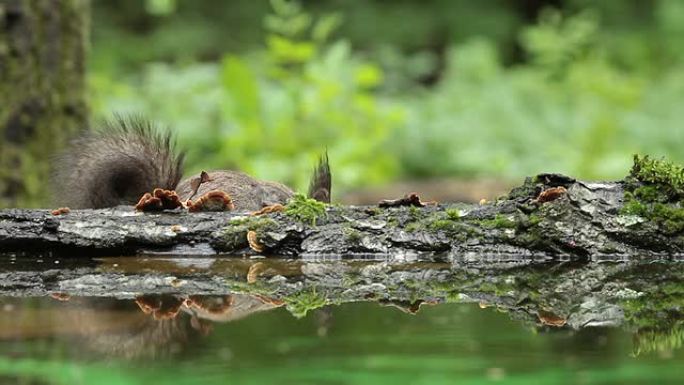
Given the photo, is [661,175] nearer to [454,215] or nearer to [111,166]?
[454,215]

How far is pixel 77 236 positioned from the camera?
130 inches

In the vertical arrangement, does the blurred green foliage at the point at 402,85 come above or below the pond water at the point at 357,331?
above

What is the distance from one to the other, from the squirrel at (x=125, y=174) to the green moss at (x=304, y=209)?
1.73ft

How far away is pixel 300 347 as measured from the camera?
222 cm

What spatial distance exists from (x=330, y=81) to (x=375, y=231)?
12.9 feet

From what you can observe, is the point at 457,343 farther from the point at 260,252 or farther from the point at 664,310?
the point at 260,252

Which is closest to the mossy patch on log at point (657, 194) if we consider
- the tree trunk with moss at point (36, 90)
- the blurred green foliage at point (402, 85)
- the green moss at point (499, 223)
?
the green moss at point (499, 223)

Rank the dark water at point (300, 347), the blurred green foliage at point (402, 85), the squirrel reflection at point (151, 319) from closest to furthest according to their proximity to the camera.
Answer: the dark water at point (300, 347)
the squirrel reflection at point (151, 319)
the blurred green foliage at point (402, 85)

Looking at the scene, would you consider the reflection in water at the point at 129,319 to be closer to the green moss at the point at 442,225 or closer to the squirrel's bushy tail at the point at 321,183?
the green moss at the point at 442,225

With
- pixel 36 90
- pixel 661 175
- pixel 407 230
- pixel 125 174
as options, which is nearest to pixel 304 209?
pixel 407 230

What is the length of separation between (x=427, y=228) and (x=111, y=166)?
1173 millimetres

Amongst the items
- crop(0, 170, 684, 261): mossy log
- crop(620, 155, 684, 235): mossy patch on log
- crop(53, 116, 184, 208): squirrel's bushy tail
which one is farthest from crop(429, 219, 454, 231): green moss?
crop(53, 116, 184, 208): squirrel's bushy tail

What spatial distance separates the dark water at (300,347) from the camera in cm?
195

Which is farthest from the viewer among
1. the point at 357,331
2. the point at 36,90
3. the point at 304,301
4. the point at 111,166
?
the point at 36,90
